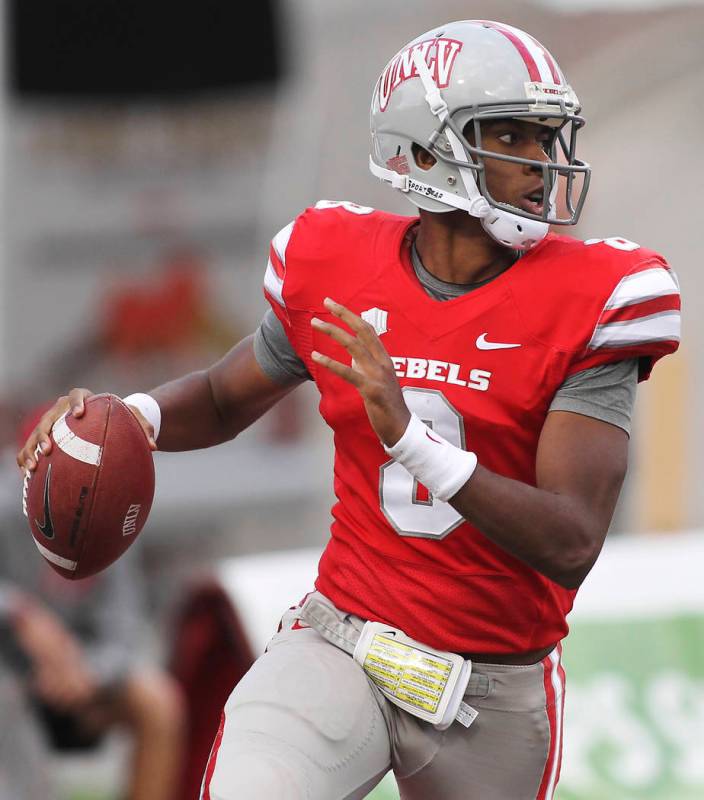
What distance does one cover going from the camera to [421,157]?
2764 mm

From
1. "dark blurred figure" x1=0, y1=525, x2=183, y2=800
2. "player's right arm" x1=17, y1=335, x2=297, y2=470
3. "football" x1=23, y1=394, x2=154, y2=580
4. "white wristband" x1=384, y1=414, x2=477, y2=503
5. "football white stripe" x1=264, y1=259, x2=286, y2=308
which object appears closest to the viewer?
"white wristband" x1=384, y1=414, x2=477, y2=503

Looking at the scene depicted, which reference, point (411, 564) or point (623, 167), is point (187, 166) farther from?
point (411, 564)

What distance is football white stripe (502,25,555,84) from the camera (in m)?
2.64

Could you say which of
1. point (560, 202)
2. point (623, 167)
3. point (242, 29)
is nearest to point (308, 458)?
point (242, 29)

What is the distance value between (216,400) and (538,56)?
941mm

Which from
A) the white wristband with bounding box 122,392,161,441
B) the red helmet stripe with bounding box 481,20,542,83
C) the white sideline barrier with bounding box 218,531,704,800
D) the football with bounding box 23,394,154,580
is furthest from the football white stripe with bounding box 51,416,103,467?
the white sideline barrier with bounding box 218,531,704,800

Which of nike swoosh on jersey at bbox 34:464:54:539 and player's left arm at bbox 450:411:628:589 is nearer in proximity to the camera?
player's left arm at bbox 450:411:628:589

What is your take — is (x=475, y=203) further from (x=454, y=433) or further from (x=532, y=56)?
(x=454, y=433)

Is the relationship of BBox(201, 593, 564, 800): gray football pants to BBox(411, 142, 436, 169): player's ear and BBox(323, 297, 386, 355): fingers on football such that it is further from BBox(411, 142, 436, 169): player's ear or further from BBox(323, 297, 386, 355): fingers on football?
BBox(411, 142, 436, 169): player's ear

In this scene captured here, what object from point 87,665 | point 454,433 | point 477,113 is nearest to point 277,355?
point 454,433

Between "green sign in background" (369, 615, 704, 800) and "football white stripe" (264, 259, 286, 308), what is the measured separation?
1.91 metres

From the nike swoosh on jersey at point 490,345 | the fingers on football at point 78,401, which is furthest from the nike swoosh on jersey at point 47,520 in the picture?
the nike swoosh on jersey at point 490,345

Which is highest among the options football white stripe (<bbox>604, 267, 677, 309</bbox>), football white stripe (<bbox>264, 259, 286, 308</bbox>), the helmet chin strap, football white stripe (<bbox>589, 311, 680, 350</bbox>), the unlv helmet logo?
the unlv helmet logo

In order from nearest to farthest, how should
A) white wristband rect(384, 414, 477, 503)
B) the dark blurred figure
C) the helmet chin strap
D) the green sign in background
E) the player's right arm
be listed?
1. white wristband rect(384, 414, 477, 503)
2. the helmet chin strap
3. the player's right arm
4. the green sign in background
5. the dark blurred figure
